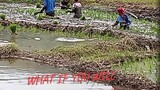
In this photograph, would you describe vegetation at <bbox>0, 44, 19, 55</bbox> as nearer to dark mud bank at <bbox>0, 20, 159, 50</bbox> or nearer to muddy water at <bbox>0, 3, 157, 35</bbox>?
dark mud bank at <bbox>0, 20, 159, 50</bbox>

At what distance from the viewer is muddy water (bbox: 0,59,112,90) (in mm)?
7074

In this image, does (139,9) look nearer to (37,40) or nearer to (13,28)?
(13,28)

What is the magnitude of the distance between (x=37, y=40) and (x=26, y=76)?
3973mm

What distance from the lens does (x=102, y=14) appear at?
1795 cm

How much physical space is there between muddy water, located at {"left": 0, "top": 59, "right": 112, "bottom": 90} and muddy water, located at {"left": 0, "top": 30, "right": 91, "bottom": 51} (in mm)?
1555

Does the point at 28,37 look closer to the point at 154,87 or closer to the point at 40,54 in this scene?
the point at 40,54

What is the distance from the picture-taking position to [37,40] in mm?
11617

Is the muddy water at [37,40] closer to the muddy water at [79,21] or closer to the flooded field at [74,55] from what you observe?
the flooded field at [74,55]

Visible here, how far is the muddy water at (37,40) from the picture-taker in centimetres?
1068

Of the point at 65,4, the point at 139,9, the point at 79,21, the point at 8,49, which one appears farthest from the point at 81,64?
the point at 65,4

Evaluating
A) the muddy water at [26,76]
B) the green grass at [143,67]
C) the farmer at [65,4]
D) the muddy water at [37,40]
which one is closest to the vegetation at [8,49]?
the muddy water at [26,76]

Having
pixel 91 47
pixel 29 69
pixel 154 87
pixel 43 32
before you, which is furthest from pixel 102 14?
pixel 154 87

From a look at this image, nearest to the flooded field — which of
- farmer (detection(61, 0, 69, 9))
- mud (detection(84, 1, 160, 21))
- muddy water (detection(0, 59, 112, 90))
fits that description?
muddy water (detection(0, 59, 112, 90))

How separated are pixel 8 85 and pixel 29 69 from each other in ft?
4.01
